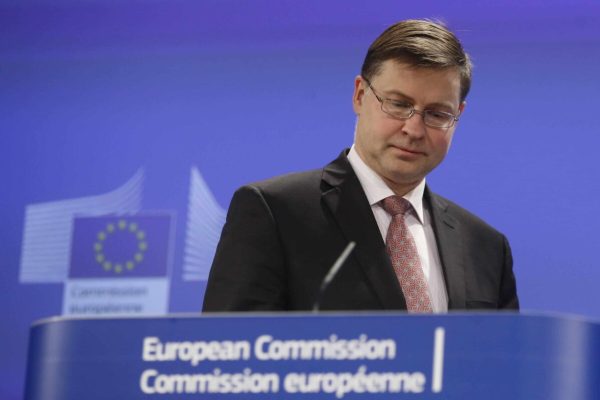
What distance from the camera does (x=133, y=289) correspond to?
403cm

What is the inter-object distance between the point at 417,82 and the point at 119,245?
191cm

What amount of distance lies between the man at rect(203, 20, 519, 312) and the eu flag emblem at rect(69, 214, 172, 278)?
4.98 feet

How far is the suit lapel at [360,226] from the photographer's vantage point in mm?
2408

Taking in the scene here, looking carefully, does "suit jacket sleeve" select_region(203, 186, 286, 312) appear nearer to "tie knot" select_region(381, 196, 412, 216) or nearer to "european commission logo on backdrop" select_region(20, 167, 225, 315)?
"tie knot" select_region(381, 196, 412, 216)

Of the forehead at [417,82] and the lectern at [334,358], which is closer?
the lectern at [334,358]

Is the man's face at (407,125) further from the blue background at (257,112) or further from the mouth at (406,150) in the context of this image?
the blue background at (257,112)

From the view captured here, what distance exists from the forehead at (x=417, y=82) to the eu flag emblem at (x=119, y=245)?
1.70 metres

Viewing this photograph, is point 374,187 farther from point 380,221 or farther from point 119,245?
point 119,245

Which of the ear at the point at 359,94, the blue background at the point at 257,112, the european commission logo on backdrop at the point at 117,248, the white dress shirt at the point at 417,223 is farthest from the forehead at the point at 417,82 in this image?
the european commission logo on backdrop at the point at 117,248

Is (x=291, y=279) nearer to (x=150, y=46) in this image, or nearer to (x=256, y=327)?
(x=256, y=327)

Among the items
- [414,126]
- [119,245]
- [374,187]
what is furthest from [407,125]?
[119,245]

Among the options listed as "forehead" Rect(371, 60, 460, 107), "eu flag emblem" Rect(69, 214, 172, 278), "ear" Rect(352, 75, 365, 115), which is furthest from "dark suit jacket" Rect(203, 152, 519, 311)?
"eu flag emblem" Rect(69, 214, 172, 278)

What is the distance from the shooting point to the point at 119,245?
410 centimetres

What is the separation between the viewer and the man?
2.40 m
